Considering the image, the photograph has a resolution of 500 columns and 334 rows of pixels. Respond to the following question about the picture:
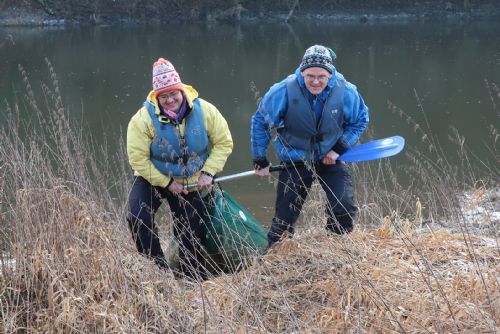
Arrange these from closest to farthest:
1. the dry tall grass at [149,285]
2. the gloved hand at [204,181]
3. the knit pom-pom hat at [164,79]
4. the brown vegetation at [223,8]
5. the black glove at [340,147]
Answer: the dry tall grass at [149,285], the knit pom-pom hat at [164,79], the gloved hand at [204,181], the black glove at [340,147], the brown vegetation at [223,8]

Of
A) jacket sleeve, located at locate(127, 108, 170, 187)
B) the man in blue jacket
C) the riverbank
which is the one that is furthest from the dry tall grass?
the riverbank

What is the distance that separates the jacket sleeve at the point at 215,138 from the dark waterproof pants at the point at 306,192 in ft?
1.16

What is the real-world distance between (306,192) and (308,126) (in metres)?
0.38

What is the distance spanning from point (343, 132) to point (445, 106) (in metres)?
9.08

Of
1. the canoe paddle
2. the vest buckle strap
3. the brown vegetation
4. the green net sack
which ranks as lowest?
the brown vegetation

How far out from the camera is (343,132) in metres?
3.56

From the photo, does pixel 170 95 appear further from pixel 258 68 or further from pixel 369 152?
pixel 258 68

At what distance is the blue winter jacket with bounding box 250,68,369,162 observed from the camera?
345 centimetres

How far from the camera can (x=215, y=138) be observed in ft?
11.4

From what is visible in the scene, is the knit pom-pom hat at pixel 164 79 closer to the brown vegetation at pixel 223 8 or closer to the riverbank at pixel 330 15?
the riverbank at pixel 330 15

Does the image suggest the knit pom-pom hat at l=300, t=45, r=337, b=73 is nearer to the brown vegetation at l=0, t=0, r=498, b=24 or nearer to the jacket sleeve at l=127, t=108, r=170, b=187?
the jacket sleeve at l=127, t=108, r=170, b=187

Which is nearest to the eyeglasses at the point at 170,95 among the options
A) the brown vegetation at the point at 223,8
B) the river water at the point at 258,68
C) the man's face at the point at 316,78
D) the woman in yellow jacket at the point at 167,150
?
the woman in yellow jacket at the point at 167,150

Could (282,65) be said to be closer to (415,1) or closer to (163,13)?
(163,13)

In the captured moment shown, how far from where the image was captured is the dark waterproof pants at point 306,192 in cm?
344
